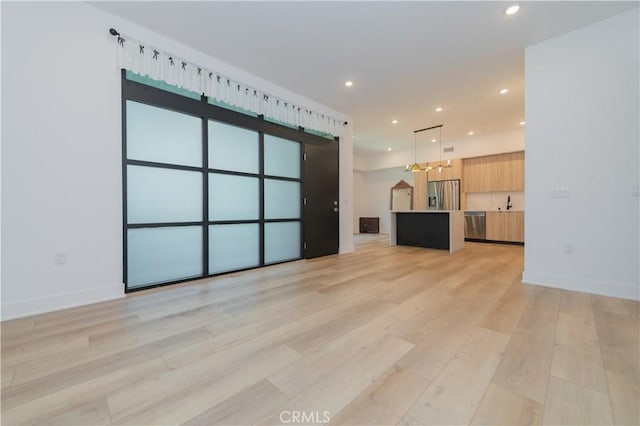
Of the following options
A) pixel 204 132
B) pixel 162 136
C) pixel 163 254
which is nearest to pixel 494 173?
pixel 204 132

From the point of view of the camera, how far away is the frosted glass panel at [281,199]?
410 cm

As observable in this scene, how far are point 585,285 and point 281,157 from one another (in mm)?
4273

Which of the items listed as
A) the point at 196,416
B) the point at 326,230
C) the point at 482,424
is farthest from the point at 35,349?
the point at 326,230

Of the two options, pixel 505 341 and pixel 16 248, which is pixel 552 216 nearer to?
pixel 505 341

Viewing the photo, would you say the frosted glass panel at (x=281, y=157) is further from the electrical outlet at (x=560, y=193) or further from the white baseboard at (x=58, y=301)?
the electrical outlet at (x=560, y=193)

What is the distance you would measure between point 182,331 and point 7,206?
1.84 meters

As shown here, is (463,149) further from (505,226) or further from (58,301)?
(58,301)

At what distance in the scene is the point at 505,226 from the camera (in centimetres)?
657

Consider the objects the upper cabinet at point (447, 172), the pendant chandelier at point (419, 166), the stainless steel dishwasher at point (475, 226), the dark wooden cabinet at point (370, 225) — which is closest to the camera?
the pendant chandelier at point (419, 166)

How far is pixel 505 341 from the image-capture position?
1656 millimetres

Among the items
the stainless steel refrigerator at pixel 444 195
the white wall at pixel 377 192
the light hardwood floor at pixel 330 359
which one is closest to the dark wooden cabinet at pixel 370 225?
the white wall at pixel 377 192

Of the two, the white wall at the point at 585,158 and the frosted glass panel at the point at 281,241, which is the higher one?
the white wall at the point at 585,158

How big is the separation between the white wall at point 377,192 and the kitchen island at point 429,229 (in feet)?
12.2

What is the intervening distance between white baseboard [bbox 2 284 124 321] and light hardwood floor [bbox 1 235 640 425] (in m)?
0.09
